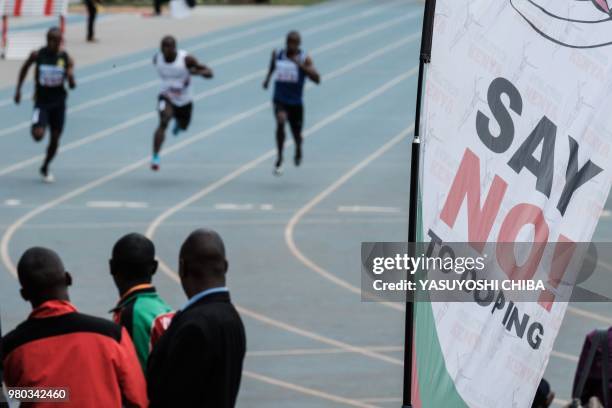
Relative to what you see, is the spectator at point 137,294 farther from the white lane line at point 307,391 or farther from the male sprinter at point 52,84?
the male sprinter at point 52,84

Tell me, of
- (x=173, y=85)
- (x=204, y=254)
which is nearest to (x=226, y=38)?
(x=173, y=85)

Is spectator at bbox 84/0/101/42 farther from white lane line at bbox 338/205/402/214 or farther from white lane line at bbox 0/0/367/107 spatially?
white lane line at bbox 338/205/402/214

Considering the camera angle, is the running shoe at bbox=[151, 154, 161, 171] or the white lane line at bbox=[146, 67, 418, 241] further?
the running shoe at bbox=[151, 154, 161, 171]

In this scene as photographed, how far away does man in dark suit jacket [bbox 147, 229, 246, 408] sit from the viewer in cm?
490

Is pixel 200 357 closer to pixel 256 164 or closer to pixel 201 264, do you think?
pixel 201 264

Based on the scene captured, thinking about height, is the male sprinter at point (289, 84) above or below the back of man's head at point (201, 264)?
below

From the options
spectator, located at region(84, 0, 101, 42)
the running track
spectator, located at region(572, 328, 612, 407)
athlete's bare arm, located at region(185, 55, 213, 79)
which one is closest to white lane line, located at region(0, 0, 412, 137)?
the running track

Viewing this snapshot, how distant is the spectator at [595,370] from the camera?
638cm

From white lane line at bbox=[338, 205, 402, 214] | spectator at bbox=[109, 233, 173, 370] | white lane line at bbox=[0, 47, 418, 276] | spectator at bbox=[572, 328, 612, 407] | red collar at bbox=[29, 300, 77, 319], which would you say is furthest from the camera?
white lane line at bbox=[338, 205, 402, 214]

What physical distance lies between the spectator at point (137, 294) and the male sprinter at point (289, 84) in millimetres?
13912

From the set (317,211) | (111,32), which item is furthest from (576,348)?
(111,32)

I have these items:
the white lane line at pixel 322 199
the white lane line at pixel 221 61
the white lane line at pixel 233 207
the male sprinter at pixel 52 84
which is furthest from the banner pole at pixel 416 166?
the white lane line at pixel 221 61

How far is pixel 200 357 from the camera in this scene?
4.91 metres

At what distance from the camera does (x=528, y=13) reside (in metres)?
4.43
